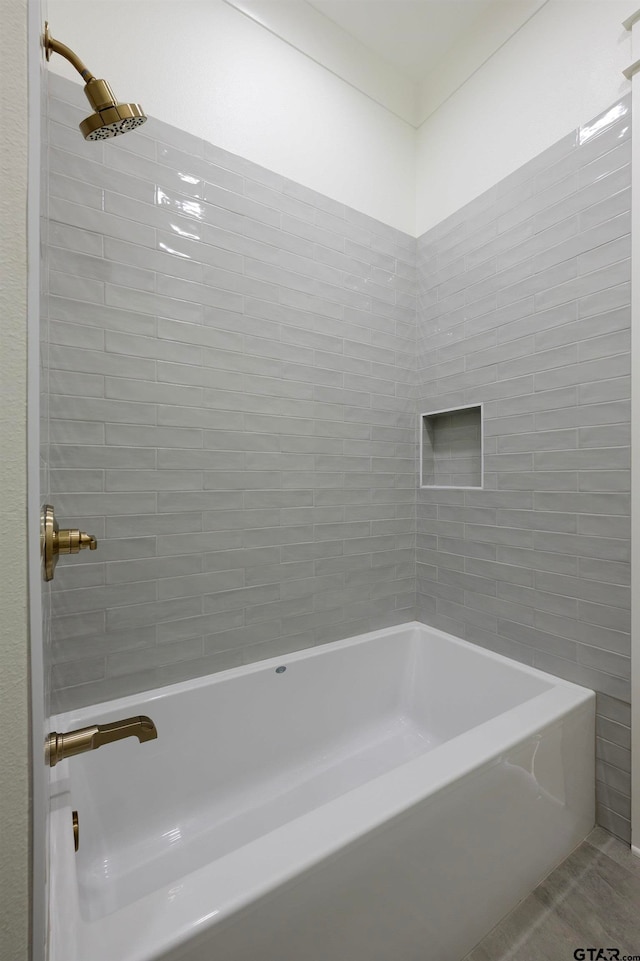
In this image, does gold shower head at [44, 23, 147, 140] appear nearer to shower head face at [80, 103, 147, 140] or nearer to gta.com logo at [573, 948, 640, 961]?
shower head face at [80, 103, 147, 140]

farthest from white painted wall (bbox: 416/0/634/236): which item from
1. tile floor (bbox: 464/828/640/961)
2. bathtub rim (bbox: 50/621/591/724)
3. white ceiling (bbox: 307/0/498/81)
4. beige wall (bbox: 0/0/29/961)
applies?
tile floor (bbox: 464/828/640/961)

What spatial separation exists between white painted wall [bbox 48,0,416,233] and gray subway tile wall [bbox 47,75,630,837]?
0.12 m

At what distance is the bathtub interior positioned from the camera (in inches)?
48.2

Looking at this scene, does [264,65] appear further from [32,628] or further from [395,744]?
[395,744]

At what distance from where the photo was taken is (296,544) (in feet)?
5.74

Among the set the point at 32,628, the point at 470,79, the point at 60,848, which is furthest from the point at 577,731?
the point at 470,79

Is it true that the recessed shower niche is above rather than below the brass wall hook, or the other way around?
above

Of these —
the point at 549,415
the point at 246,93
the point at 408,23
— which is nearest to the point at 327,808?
the point at 549,415

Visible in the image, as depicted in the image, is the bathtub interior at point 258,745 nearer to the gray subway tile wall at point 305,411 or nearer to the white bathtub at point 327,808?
the white bathtub at point 327,808

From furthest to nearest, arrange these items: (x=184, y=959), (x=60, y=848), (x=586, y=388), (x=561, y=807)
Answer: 1. (x=586, y=388)
2. (x=561, y=807)
3. (x=60, y=848)
4. (x=184, y=959)

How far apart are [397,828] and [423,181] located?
2.58 meters

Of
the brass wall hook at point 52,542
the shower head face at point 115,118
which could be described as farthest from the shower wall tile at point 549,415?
the brass wall hook at point 52,542

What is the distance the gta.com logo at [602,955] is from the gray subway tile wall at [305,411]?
37cm

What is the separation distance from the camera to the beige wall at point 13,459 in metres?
0.41
